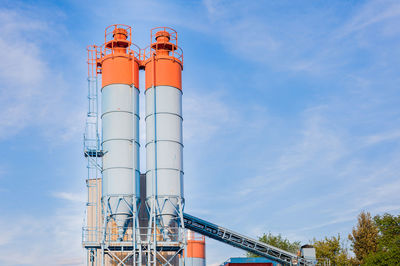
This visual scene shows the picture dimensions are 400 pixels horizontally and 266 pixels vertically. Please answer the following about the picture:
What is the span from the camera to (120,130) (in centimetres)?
3838

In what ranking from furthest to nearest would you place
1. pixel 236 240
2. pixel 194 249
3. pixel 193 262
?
1. pixel 194 249
2. pixel 193 262
3. pixel 236 240

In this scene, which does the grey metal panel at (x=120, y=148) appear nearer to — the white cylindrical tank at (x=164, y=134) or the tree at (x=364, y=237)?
the white cylindrical tank at (x=164, y=134)

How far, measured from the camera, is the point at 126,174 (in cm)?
3762

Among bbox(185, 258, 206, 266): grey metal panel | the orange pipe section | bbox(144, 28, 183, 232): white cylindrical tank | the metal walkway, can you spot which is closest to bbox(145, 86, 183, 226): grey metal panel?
bbox(144, 28, 183, 232): white cylindrical tank

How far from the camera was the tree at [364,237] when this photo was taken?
5712 centimetres

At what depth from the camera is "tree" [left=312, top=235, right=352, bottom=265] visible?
57.6 m

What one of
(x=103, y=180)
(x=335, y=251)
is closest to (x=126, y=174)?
(x=103, y=180)

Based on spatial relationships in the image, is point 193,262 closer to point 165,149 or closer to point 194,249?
point 194,249

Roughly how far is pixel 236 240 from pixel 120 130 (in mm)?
14773

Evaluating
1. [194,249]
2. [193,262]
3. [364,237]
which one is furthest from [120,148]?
[364,237]

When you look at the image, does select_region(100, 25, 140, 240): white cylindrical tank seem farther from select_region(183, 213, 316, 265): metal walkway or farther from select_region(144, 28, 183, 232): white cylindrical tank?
select_region(183, 213, 316, 265): metal walkway

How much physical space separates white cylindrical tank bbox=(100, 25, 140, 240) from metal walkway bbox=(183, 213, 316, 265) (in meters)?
6.15

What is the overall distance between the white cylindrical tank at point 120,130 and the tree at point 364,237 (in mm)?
31636

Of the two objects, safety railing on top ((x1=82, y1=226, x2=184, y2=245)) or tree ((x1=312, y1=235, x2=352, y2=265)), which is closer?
safety railing on top ((x1=82, y1=226, x2=184, y2=245))
